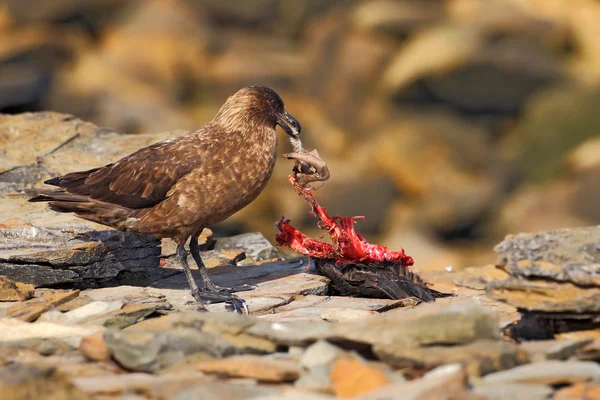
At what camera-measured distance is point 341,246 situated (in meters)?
7.32

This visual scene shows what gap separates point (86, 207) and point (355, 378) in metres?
3.22

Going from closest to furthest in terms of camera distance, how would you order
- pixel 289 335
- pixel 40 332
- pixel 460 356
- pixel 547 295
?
1. pixel 460 356
2. pixel 289 335
3. pixel 547 295
4. pixel 40 332

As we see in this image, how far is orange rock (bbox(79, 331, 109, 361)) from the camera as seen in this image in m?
5.18

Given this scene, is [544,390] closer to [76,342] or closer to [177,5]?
[76,342]

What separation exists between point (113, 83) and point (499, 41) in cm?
769

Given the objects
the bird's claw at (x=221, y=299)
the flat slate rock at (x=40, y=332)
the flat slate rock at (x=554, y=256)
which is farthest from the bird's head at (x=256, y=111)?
the flat slate rock at (x=554, y=256)

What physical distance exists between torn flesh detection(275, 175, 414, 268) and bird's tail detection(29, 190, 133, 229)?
4.31 ft

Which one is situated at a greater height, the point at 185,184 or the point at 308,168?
the point at 308,168

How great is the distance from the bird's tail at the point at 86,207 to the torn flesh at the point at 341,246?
131cm

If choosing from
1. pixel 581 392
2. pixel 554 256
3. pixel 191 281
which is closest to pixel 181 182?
pixel 191 281

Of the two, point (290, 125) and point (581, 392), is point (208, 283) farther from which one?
point (581, 392)

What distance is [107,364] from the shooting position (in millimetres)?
5117

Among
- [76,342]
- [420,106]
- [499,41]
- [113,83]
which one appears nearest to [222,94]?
[113,83]

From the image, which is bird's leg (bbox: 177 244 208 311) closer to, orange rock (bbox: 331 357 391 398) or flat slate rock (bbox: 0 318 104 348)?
flat slate rock (bbox: 0 318 104 348)
